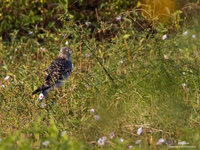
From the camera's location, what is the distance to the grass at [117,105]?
4824 millimetres

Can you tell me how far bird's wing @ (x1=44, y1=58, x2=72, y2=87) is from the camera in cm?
694

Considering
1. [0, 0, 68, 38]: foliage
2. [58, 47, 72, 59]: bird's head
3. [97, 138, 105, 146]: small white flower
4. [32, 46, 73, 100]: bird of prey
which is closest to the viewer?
[97, 138, 105, 146]: small white flower

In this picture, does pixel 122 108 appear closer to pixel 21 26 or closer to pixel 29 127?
pixel 29 127

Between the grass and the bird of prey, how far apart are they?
4.5 inches

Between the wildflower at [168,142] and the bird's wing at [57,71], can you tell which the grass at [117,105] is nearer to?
the wildflower at [168,142]

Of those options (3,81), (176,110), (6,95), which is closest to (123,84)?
(176,110)

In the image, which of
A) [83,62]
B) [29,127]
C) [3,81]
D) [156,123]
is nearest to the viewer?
[156,123]

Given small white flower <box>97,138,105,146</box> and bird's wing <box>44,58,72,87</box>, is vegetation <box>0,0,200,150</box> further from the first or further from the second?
bird's wing <box>44,58,72,87</box>

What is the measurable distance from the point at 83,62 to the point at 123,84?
2.01 metres

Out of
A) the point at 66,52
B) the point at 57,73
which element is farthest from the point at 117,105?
Result: the point at 66,52

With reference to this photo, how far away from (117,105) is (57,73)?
73.6 inches

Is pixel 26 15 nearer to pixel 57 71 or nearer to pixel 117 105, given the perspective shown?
pixel 57 71

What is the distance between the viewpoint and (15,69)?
8.19m

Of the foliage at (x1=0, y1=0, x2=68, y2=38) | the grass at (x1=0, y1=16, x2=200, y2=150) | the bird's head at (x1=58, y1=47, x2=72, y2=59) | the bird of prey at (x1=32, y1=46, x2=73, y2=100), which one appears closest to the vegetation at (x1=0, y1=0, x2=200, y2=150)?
the grass at (x1=0, y1=16, x2=200, y2=150)
